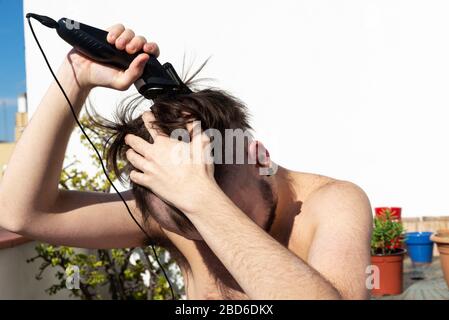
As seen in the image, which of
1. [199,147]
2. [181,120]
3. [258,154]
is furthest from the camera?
[258,154]

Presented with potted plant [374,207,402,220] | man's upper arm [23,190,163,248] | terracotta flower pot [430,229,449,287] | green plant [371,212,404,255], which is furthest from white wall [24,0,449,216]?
man's upper arm [23,190,163,248]

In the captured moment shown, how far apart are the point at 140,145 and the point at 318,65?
10.3ft

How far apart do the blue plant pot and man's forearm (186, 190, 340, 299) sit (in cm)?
364

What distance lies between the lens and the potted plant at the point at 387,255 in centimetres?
372

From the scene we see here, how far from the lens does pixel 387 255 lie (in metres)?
3.74

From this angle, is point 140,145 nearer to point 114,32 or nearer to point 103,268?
point 114,32

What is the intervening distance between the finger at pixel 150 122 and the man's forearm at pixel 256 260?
279mm

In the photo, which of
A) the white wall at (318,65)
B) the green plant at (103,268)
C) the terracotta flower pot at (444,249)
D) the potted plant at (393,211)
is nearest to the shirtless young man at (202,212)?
the green plant at (103,268)

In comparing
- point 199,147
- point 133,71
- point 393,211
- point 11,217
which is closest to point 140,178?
point 199,147

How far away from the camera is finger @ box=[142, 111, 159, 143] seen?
Result: 117 cm

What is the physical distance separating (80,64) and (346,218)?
0.85 m

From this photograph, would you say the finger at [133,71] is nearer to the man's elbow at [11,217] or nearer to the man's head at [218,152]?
the man's head at [218,152]

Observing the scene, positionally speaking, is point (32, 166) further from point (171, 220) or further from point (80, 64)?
point (171, 220)
